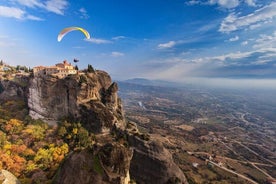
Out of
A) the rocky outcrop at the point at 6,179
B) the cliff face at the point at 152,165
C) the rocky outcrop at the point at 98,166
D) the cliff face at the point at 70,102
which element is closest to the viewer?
the rocky outcrop at the point at 98,166

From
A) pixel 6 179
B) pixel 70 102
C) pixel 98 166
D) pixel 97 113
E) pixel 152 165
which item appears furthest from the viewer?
pixel 70 102

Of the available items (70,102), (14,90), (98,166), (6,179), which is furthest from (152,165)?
(14,90)

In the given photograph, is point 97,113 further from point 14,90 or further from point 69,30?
point 14,90

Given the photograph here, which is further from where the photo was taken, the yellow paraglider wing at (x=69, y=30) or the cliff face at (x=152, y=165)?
the yellow paraglider wing at (x=69, y=30)

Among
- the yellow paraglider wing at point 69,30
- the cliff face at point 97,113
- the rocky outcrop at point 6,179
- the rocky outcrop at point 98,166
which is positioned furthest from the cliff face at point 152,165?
the yellow paraglider wing at point 69,30

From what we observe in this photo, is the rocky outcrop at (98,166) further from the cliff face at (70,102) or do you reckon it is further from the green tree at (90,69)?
the green tree at (90,69)

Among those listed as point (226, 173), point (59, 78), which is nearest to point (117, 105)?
point (59, 78)

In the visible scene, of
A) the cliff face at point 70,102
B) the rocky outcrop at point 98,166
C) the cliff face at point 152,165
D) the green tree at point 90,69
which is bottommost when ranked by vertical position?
the cliff face at point 152,165

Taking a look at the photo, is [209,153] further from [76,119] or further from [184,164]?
[76,119]
